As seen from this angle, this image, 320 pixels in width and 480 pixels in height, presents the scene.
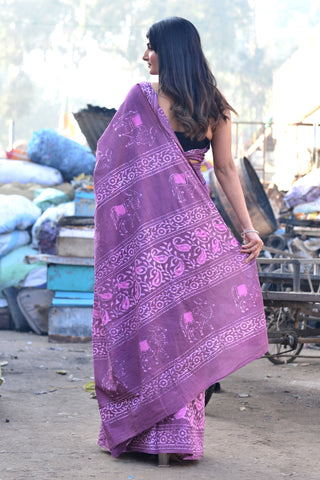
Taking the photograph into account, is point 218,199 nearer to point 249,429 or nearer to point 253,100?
point 249,429

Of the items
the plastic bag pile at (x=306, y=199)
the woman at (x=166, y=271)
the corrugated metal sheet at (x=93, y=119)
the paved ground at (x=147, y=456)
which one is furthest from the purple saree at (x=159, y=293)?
the corrugated metal sheet at (x=93, y=119)

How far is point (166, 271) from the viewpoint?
2.81 meters

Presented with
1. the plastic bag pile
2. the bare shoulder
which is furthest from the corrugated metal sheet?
the bare shoulder

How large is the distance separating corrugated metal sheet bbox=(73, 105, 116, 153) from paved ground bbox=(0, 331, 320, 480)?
3.46 m

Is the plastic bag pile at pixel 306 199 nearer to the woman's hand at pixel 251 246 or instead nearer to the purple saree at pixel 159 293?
the woman's hand at pixel 251 246

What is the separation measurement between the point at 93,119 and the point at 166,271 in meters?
5.94

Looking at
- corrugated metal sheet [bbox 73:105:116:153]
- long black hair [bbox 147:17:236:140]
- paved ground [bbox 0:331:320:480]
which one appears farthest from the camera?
corrugated metal sheet [bbox 73:105:116:153]

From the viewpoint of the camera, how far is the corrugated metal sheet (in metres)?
8.36

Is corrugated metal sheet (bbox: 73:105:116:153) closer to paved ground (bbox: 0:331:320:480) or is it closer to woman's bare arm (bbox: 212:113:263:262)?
paved ground (bbox: 0:331:320:480)

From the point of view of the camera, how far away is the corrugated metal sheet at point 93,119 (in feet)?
27.4

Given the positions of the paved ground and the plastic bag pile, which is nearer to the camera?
the paved ground

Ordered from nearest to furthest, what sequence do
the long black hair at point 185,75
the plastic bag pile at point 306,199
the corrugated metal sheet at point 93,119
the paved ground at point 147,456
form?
the paved ground at point 147,456 → the long black hair at point 185,75 → the plastic bag pile at point 306,199 → the corrugated metal sheet at point 93,119

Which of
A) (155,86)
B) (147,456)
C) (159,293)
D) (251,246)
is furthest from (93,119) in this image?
(147,456)

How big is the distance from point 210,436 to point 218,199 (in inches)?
133
